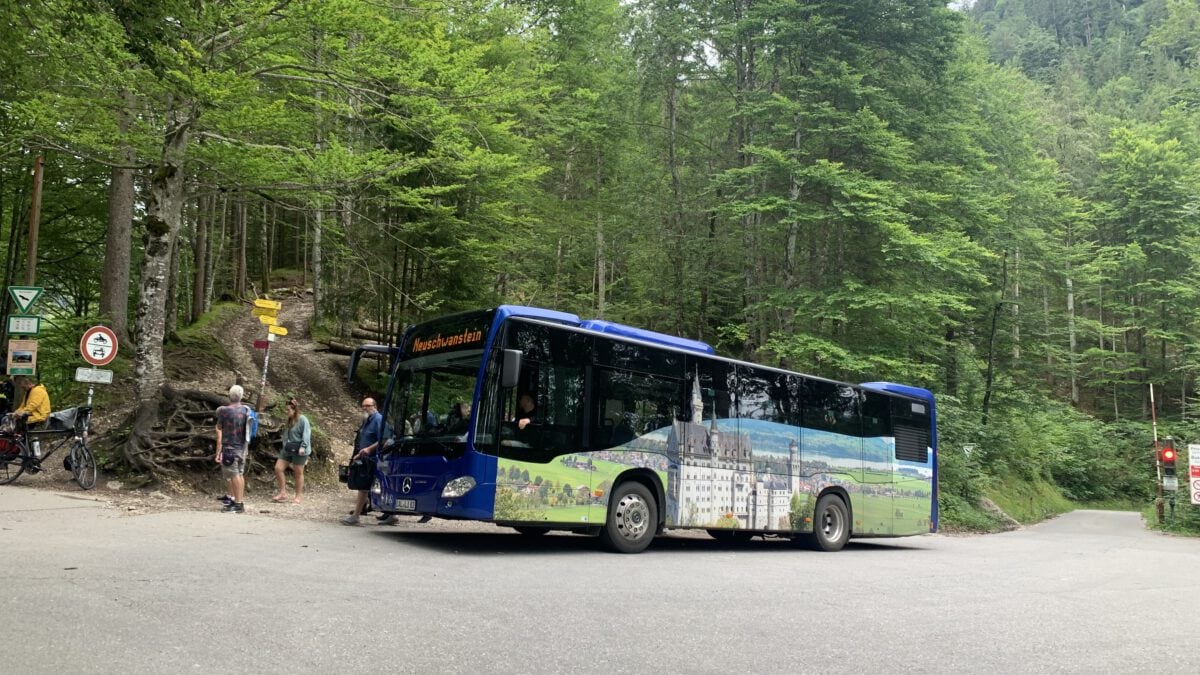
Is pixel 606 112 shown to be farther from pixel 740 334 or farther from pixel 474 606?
pixel 474 606

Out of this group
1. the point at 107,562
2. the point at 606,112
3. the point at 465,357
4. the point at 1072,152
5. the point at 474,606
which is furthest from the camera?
the point at 1072,152

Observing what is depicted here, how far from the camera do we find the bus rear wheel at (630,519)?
1116 cm

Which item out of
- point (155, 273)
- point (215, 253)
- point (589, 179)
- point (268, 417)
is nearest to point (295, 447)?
point (268, 417)

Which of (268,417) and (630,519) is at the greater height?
(268,417)

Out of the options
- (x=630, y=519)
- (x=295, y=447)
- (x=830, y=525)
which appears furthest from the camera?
(x=830, y=525)

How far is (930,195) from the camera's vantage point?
22.5 m

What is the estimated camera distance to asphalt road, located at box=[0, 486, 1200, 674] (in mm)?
5109

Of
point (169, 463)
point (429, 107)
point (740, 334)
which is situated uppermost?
point (429, 107)

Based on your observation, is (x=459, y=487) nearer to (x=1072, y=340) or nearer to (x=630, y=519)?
(x=630, y=519)

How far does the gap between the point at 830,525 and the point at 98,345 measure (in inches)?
510

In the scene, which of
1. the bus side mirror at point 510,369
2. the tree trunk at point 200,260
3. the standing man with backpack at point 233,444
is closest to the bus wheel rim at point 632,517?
the bus side mirror at point 510,369

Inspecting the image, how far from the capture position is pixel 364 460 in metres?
11.9

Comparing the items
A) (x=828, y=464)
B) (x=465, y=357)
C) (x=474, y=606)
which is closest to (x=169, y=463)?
(x=465, y=357)

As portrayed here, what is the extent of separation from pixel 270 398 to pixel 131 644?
14293mm
